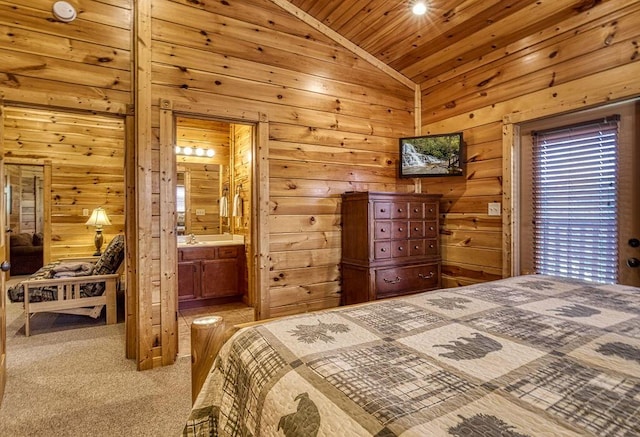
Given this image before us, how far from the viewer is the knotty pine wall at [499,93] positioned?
243 cm

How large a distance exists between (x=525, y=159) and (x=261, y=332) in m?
2.91

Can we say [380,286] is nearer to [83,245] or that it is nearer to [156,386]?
[156,386]

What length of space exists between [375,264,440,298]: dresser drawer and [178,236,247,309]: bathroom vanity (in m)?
1.96

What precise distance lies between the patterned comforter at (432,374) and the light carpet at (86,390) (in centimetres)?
125

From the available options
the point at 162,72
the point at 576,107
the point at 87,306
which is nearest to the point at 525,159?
the point at 576,107

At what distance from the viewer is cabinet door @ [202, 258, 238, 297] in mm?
4309

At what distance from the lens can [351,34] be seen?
3.49 m

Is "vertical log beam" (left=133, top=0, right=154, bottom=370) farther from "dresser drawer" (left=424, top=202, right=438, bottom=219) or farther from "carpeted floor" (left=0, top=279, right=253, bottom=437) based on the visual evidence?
"dresser drawer" (left=424, top=202, right=438, bottom=219)

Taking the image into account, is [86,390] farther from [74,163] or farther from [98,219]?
[74,163]

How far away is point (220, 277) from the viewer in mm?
4402

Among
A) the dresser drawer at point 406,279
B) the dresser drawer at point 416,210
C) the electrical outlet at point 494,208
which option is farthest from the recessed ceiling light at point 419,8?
the dresser drawer at point 406,279

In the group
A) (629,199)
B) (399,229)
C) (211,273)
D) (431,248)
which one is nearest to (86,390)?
(211,273)

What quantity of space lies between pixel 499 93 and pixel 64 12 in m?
3.60

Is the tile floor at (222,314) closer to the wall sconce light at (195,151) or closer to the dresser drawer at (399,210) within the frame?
the dresser drawer at (399,210)
